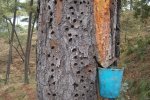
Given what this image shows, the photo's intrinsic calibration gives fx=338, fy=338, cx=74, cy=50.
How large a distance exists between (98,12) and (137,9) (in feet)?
39.5

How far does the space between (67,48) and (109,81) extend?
0.36m

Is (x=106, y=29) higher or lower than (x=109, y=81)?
higher

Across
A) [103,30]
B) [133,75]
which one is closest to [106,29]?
[103,30]

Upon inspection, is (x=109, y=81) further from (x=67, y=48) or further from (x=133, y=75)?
(x=133, y=75)

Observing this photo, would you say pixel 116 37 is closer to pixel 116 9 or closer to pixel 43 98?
pixel 116 9

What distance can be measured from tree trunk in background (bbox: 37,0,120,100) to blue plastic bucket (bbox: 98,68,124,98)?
70 millimetres

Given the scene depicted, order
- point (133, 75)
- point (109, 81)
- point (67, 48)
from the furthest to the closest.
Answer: point (133, 75) < point (109, 81) < point (67, 48)

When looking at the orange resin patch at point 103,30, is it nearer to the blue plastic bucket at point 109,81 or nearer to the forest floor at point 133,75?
the blue plastic bucket at point 109,81

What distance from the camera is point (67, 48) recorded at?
1991 millimetres

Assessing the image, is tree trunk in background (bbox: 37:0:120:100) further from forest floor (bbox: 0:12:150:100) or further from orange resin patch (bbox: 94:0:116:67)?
forest floor (bbox: 0:12:150:100)

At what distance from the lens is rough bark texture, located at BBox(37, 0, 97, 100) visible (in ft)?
6.54

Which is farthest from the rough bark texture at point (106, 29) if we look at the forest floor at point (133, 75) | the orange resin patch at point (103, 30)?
the forest floor at point (133, 75)

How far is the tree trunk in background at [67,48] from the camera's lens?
199 cm

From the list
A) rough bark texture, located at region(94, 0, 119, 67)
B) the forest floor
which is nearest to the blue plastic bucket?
rough bark texture, located at region(94, 0, 119, 67)
